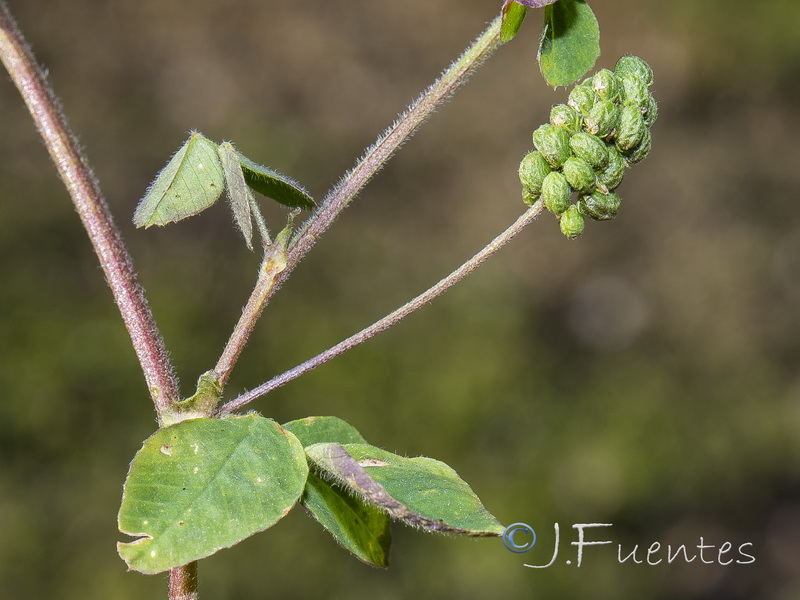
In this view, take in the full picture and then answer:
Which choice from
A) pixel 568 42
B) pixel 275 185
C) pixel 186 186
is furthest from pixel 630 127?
pixel 186 186

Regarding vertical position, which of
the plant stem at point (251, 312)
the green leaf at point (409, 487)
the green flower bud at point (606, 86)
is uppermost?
the green flower bud at point (606, 86)

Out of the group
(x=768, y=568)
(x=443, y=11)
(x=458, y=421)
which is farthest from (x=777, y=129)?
(x=458, y=421)

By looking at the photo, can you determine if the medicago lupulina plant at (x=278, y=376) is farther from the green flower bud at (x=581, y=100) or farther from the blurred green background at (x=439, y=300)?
the blurred green background at (x=439, y=300)

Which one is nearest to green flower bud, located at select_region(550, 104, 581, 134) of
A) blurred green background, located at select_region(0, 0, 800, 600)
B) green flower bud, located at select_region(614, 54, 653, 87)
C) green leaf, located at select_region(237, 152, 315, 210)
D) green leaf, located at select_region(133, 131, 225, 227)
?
green flower bud, located at select_region(614, 54, 653, 87)

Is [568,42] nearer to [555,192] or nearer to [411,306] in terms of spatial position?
[555,192]

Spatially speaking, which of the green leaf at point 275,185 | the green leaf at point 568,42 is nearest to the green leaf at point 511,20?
the green leaf at point 568,42

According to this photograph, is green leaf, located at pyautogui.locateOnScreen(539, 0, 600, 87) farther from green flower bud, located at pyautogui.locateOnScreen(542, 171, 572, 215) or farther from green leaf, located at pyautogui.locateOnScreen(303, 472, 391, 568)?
green leaf, located at pyautogui.locateOnScreen(303, 472, 391, 568)

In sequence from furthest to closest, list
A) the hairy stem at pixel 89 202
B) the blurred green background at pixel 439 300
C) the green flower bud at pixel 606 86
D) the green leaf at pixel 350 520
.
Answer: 1. the blurred green background at pixel 439 300
2. the green leaf at pixel 350 520
3. the green flower bud at pixel 606 86
4. the hairy stem at pixel 89 202
